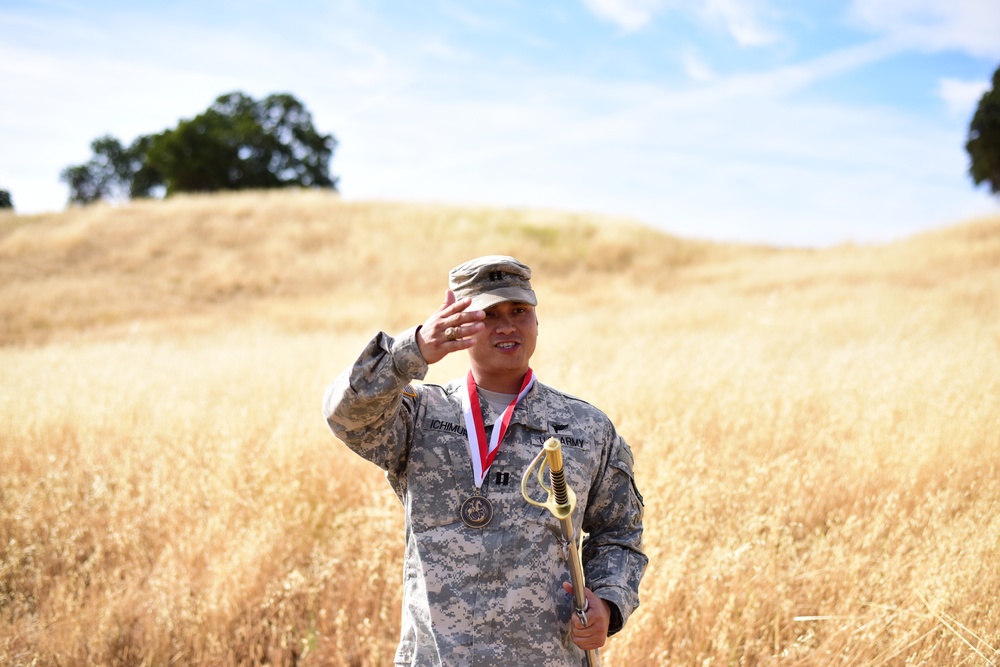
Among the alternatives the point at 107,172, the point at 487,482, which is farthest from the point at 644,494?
the point at 107,172

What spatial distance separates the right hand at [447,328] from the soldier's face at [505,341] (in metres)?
0.30

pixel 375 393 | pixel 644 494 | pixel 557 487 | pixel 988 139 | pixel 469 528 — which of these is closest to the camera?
pixel 557 487

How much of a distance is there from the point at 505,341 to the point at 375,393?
46 cm

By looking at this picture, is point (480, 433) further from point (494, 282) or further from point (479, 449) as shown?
point (494, 282)

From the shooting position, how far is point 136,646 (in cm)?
330

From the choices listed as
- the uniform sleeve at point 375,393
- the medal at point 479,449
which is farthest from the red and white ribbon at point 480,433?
the uniform sleeve at point 375,393

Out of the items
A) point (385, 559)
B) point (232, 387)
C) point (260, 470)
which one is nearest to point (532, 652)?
point (385, 559)

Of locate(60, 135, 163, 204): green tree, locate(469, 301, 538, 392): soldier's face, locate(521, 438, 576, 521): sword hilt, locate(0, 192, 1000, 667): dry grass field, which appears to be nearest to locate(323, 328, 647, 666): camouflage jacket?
locate(469, 301, 538, 392): soldier's face

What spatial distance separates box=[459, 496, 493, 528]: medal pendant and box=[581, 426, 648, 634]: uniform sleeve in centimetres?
40

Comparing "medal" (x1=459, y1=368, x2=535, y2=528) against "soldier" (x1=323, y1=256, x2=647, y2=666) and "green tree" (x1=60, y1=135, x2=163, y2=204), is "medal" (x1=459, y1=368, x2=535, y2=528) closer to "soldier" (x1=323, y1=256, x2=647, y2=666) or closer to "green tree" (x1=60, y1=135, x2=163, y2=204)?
"soldier" (x1=323, y1=256, x2=647, y2=666)

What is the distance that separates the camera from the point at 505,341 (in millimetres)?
1984

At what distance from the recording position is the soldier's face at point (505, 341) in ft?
6.50

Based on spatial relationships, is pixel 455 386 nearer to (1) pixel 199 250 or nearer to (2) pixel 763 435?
(2) pixel 763 435

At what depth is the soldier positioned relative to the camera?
5.76 ft
